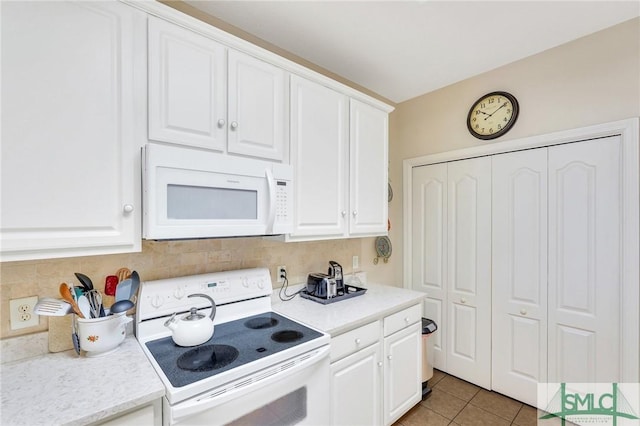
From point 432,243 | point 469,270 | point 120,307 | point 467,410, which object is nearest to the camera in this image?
point 120,307

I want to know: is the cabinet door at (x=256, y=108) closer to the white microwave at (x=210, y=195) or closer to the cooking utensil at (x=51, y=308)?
the white microwave at (x=210, y=195)

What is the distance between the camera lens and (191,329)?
1.29m

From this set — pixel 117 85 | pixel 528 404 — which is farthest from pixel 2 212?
pixel 528 404

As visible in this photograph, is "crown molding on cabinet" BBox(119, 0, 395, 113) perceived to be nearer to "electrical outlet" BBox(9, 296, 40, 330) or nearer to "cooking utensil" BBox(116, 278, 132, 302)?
"cooking utensil" BBox(116, 278, 132, 302)

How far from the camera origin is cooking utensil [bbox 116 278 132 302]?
50.9 inches

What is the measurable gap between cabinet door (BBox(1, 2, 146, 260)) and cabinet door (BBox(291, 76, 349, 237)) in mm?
818

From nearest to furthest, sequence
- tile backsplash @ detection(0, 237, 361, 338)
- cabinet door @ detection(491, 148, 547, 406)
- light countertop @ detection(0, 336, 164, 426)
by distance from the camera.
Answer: light countertop @ detection(0, 336, 164, 426) → tile backsplash @ detection(0, 237, 361, 338) → cabinet door @ detection(491, 148, 547, 406)

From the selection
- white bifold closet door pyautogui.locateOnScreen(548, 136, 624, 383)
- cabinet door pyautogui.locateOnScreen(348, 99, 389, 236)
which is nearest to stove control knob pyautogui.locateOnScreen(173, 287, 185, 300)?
cabinet door pyautogui.locateOnScreen(348, 99, 389, 236)

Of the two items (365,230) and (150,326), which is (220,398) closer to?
(150,326)

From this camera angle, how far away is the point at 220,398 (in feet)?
3.46

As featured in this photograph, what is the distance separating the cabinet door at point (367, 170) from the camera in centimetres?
A: 208

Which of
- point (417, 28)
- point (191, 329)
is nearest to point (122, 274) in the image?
point (191, 329)

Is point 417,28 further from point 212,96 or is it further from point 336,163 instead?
point 212,96

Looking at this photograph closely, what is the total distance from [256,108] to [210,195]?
552 millimetres
